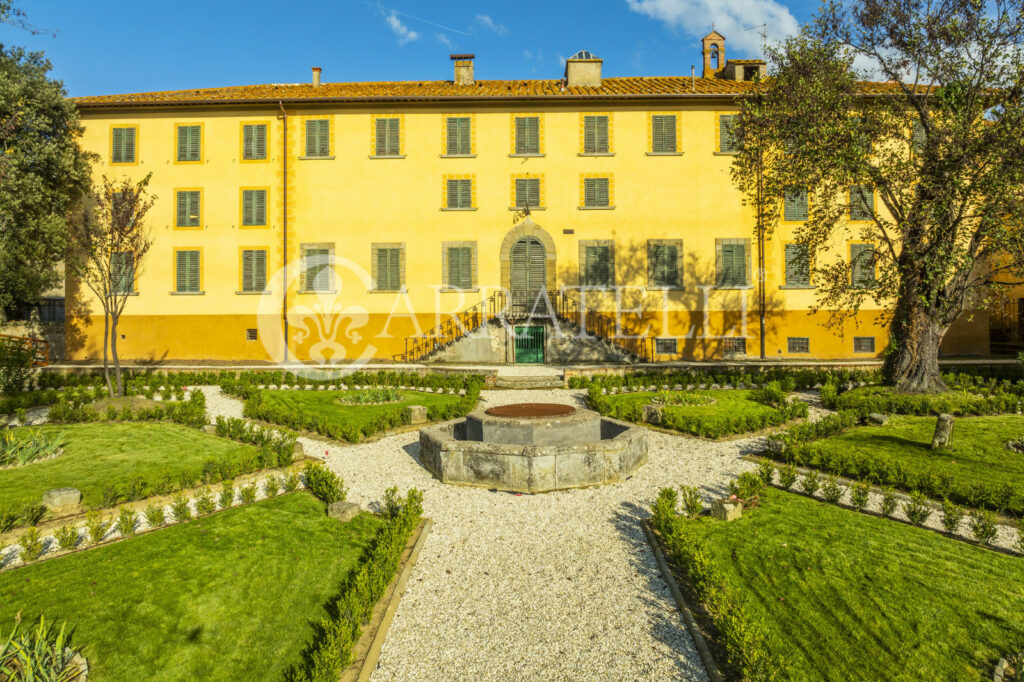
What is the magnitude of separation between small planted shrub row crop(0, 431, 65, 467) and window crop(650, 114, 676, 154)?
72.3ft

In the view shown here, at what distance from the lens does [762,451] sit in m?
10.6

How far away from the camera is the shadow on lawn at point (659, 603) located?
4.72 meters

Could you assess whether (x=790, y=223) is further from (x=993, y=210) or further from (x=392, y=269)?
(x=392, y=269)

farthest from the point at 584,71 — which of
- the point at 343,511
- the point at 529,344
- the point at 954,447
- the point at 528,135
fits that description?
the point at 343,511

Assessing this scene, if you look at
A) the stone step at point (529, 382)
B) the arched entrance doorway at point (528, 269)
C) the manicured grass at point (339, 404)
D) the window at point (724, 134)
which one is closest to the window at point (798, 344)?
the window at point (724, 134)

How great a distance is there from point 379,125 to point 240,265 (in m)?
8.35

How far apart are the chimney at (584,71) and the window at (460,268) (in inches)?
371

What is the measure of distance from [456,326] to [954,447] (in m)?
17.0

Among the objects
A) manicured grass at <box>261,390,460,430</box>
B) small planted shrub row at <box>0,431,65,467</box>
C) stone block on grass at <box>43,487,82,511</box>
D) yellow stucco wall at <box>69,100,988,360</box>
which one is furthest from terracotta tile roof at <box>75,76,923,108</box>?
stone block on grass at <box>43,487,82,511</box>

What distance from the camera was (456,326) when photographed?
23547mm

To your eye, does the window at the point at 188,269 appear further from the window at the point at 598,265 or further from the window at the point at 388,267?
the window at the point at 598,265

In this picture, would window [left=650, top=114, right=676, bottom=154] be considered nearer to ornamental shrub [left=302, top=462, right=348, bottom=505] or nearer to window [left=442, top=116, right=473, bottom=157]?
window [left=442, top=116, right=473, bottom=157]

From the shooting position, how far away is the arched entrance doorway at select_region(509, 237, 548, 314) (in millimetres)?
23734

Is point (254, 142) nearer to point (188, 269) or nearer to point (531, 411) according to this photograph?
point (188, 269)
